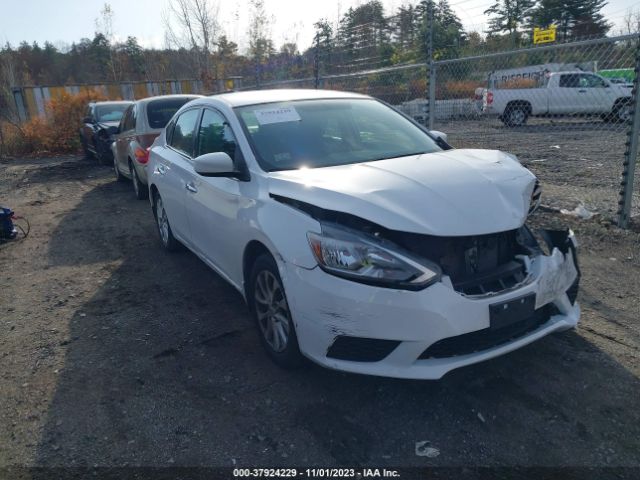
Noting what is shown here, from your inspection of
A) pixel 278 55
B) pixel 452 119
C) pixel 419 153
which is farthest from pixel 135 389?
pixel 278 55

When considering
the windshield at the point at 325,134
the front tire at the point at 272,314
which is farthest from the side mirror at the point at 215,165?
the front tire at the point at 272,314

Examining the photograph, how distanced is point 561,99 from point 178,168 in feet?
37.7

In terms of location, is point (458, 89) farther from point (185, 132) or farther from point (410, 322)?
point (410, 322)

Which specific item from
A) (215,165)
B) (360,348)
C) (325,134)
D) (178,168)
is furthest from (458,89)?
(360,348)

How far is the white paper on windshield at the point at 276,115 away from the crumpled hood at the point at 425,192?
2.16ft

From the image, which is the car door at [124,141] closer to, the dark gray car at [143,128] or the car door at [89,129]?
the dark gray car at [143,128]

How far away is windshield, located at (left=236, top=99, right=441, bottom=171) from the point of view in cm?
353

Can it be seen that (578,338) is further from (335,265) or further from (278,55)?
(278,55)

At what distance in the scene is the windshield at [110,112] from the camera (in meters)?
13.7

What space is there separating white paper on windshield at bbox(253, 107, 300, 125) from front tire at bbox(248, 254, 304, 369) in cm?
115

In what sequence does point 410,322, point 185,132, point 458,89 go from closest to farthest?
1. point 410,322
2. point 185,132
3. point 458,89

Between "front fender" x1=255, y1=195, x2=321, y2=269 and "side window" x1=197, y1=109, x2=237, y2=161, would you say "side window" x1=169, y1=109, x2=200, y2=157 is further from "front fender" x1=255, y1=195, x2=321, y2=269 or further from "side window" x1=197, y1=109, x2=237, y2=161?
"front fender" x1=255, y1=195, x2=321, y2=269

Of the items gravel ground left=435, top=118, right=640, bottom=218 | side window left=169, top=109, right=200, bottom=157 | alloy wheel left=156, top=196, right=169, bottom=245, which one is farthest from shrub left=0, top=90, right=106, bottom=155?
side window left=169, top=109, right=200, bottom=157

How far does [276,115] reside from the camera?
3.81 m
